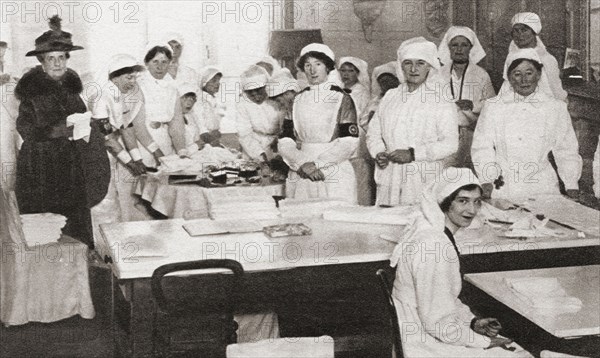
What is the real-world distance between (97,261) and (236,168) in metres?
1.29

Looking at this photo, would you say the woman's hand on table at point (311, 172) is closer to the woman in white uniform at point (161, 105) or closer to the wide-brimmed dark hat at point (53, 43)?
the woman in white uniform at point (161, 105)

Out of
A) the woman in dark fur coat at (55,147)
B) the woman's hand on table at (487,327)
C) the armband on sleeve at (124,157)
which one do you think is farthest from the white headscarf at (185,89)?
the woman's hand on table at (487,327)

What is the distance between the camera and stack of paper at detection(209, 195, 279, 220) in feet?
14.1

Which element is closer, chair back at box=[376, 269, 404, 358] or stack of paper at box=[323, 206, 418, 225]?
chair back at box=[376, 269, 404, 358]

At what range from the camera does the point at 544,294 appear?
10.5ft

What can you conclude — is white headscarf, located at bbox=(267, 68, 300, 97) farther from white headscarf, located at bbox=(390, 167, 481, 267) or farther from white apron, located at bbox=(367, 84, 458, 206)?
white headscarf, located at bbox=(390, 167, 481, 267)

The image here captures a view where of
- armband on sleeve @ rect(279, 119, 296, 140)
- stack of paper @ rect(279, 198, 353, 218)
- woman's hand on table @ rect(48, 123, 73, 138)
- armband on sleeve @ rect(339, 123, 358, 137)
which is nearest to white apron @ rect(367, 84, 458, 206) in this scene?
armband on sleeve @ rect(339, 123, 358, 137)

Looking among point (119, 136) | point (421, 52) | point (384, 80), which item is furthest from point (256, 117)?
point (421, 52)

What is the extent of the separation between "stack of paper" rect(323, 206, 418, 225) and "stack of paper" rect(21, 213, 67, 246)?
72.0 inches

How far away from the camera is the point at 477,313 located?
4.06m

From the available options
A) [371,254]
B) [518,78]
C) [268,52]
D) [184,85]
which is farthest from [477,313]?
[268,52]

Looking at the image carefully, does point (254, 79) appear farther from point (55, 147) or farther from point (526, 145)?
point (526, 145)

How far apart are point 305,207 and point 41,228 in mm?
1755

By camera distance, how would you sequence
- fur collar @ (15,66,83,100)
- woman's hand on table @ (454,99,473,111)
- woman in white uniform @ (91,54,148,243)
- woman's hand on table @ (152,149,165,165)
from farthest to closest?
woman's hand on table @ (454,99,473,111)
woman's hand on table @ (152,149,165,165)
woman in white uniform @ (91,54,148,243)
fur collar @ (15,66,83,100)
